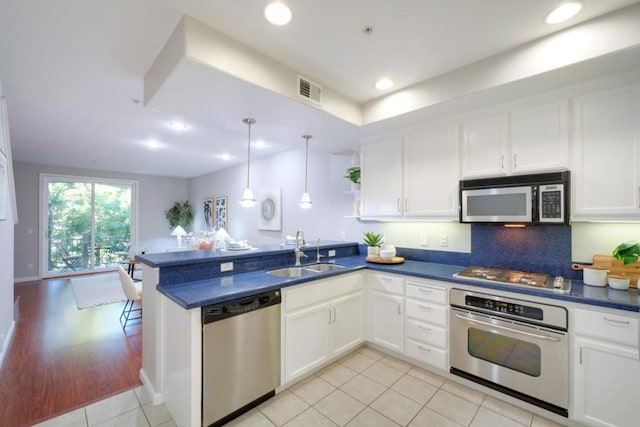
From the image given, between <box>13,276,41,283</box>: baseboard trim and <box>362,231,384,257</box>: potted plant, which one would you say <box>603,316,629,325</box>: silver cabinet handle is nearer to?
<box>362,231,384,257</box>: potted plant

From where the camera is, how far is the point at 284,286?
2104 mm

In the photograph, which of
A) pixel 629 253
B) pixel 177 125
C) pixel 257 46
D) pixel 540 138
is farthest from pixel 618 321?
pixel 177 125

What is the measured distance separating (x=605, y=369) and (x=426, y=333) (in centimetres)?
111

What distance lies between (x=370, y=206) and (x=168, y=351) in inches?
95.5

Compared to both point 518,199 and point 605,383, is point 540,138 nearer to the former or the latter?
point 518,199

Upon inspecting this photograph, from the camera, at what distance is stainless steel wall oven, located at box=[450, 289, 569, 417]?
1.82 meters

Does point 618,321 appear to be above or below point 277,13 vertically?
below

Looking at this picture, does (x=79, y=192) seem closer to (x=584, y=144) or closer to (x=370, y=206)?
(x=370, y=206)

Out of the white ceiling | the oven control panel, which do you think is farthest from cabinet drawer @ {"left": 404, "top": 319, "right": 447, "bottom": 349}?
the white ceiling

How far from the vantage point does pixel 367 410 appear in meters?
1.98

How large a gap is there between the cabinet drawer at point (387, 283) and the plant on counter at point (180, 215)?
6.95 m

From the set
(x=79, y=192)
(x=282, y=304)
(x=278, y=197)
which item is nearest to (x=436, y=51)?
(x=282, y=304)

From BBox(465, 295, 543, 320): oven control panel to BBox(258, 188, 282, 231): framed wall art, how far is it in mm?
3442

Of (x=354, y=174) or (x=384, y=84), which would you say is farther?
(x=354, y=174)
